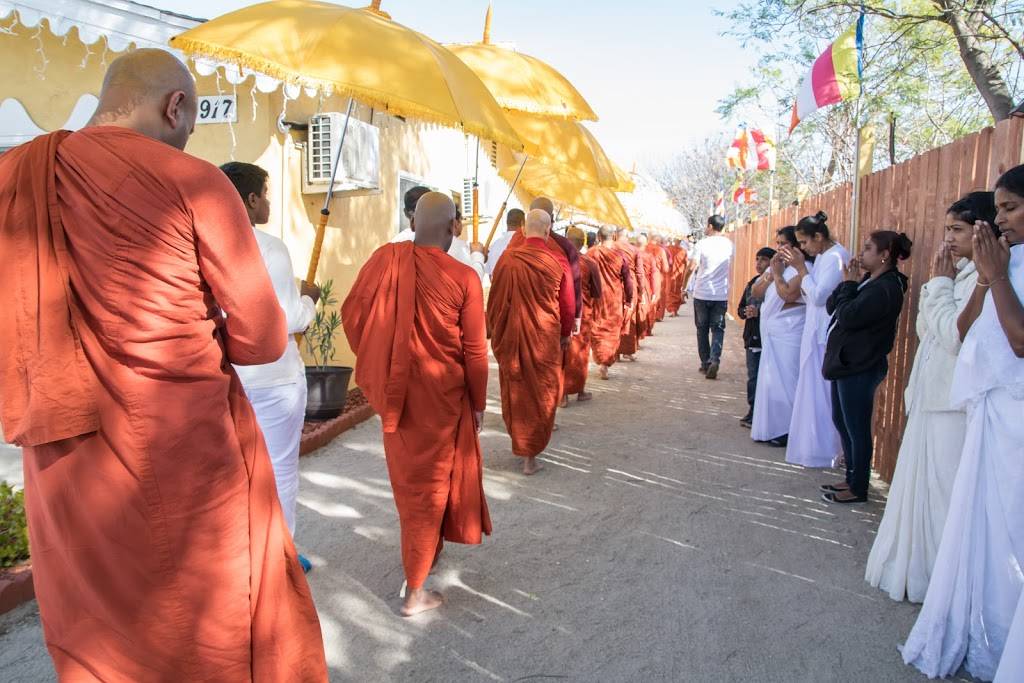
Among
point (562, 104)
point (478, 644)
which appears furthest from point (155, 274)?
point (562, 104)

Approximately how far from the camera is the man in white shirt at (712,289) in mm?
10766

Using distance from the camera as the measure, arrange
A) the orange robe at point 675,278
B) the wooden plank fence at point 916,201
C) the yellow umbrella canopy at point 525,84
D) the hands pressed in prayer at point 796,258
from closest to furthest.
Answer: the wooden plank fence at point 916,201 < the yellow umbrella canopy at point 525,84 < the hands pressed in prayer at point 796,258 < the orange robe at point 675,278

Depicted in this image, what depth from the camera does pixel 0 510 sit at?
12.3 feet

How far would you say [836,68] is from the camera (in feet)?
21.7

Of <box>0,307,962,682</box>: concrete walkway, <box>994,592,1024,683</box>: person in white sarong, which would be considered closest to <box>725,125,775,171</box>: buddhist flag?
<box>0,307,962,682</box>: concrete walkway

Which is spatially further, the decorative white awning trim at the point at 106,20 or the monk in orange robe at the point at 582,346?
the monk in orange robe at the point at 582,346

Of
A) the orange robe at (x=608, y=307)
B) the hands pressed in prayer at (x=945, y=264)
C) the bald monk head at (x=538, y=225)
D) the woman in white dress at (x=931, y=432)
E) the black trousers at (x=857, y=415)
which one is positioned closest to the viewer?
the woman in white dress at (x=931, y=432)

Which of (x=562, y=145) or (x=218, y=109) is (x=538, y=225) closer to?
(x=562, y=145)

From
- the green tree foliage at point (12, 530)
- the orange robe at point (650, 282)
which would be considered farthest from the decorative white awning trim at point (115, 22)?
the orange robe at point (650, 282)

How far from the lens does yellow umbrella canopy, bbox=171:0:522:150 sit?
3.72 metres

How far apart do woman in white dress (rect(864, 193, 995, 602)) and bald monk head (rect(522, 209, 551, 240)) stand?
3.26m

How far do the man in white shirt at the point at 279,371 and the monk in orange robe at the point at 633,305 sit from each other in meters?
8.79

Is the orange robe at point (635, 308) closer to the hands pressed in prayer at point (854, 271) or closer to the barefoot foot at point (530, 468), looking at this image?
the barefoot foot at point (530, 468)

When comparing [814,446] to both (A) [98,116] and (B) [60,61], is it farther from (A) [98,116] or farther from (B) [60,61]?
(B) [60,61]
